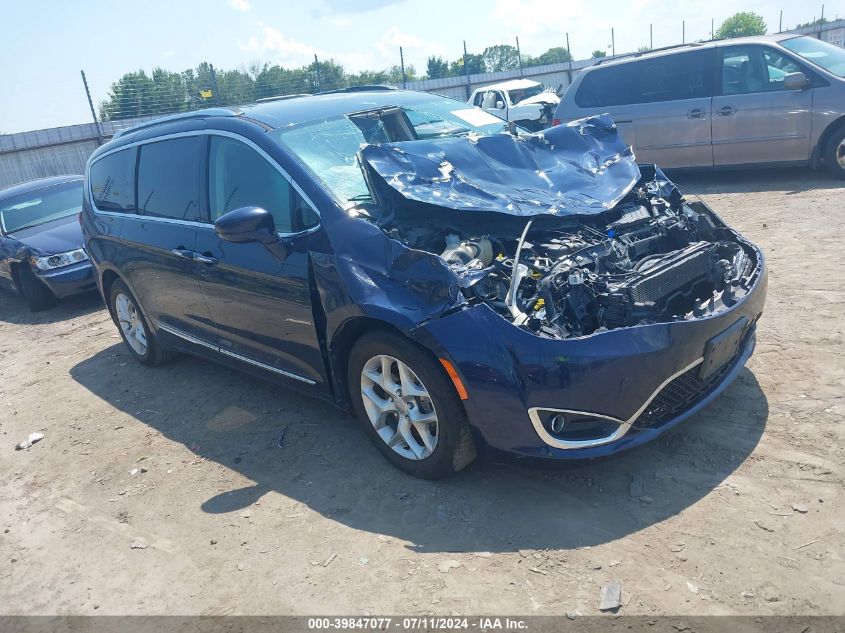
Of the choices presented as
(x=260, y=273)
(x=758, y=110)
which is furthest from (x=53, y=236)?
(x=758, y=110)

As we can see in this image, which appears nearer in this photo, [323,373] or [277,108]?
[323,373]

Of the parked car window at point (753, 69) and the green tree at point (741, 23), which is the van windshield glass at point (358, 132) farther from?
the green tree at point (741, 23)

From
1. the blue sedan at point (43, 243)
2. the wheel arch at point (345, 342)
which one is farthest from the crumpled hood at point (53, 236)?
the wheel arch at point (345, 342)

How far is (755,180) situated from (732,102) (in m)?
1.17

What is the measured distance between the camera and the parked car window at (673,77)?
9.37m

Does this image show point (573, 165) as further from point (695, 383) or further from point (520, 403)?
point (520, 403)

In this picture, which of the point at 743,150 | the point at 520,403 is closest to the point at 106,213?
the point at 520,403

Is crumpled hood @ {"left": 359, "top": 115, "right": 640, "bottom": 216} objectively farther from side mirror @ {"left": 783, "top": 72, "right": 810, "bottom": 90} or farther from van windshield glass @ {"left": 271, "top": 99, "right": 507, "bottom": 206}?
side mirror @ {"left": 783, "top": 72, "right": 810, "bottom": 90}

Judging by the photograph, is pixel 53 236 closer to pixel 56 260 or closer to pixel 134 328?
pixel 56 260

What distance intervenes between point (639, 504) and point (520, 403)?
0.76 m

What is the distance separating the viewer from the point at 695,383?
3.38 metres

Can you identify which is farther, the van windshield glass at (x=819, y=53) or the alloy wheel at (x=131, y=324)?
the van windshield glass at (x=819, y=53)

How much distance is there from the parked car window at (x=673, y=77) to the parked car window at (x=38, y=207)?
802cm

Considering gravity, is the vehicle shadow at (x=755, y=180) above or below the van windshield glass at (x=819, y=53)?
below
